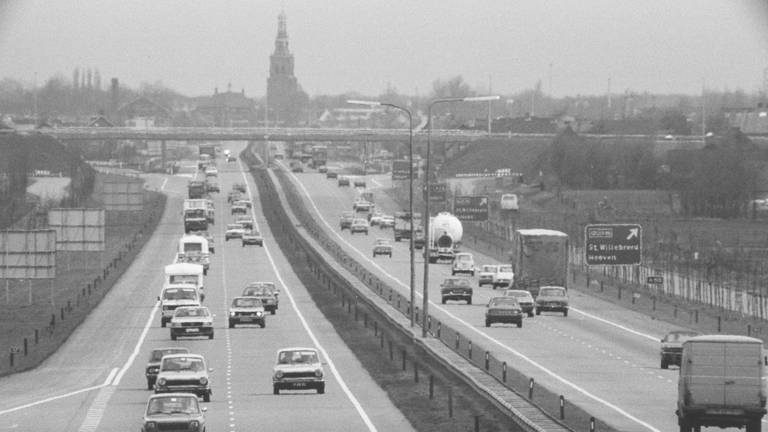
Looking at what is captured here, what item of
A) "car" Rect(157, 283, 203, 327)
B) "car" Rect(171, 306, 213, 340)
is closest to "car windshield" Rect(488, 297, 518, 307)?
"car" Rect(157, 283, 203, 327)

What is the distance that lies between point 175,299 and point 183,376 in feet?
116

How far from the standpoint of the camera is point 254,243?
497 ft

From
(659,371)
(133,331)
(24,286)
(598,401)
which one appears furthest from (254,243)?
(598,401)

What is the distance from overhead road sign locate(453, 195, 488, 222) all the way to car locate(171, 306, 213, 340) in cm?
7655

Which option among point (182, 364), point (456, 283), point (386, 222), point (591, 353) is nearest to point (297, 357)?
point (182, 364)

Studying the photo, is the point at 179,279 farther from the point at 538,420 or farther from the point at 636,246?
the point at 538,420

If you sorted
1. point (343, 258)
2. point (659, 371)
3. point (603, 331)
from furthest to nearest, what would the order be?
point (343, 258) → point (603, 331) → point (659, 371)

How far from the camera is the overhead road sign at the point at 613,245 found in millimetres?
102250

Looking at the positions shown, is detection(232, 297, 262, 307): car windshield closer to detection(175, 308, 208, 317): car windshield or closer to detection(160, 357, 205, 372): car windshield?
detection(175, 308, 208, 317): car windshield

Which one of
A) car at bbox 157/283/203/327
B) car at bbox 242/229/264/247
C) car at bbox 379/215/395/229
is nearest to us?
car at bbox 157/283/203/327

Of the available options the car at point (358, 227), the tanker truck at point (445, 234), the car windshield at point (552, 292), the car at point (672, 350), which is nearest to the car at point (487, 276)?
the car windshield at point (552, 292)

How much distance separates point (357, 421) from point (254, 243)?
103754 mm

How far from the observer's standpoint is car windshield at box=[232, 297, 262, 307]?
84312mm

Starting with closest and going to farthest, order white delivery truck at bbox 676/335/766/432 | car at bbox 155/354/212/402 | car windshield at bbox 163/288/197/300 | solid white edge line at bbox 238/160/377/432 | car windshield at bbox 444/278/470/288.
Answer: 1. white delivery truck at bbox 676/335/766/432
2. solid white edge line at bbox 238/160/377/432
3. car at bbox 155/354/212/402
4. car windshield at bbox 163/288/197/300
5. car windshield at bbox 444/278/470/288
